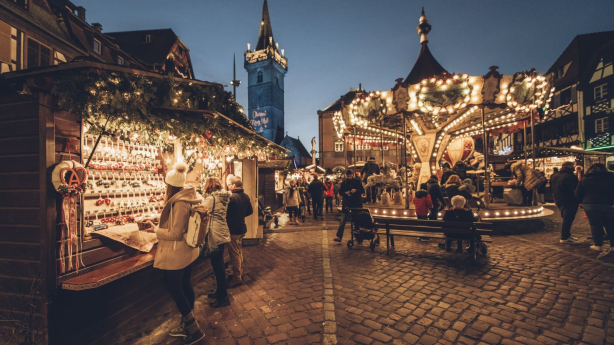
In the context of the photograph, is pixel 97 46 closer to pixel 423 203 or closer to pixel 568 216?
pixel 423 203

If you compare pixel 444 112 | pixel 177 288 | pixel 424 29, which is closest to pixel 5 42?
pixel 177 288

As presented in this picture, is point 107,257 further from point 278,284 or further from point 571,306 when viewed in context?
point 571,306

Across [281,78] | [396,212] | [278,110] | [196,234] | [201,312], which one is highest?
[281,78]

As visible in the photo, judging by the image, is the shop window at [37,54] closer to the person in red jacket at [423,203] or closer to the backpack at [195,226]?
the backpack at [195,226]

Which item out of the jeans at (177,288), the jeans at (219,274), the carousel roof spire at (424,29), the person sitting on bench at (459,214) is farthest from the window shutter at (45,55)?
the carousel roof spire at (424,29)

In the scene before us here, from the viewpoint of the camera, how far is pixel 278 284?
458cm

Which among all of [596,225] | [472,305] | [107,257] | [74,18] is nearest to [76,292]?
[107,257]

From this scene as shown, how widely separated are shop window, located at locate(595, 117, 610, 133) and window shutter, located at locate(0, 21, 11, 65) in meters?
36.7

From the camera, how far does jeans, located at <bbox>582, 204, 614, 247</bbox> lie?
18.4ft

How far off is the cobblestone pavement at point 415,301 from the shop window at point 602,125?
24.6m

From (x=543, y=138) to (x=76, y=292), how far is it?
124 feet

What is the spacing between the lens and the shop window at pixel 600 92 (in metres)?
22.1

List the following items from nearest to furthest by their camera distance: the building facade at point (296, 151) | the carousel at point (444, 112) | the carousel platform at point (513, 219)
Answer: the carousel platform at point (513, 219), the carousel at point (444, 112), the building facade at point (296, 151)

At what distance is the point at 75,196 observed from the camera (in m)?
3.17
